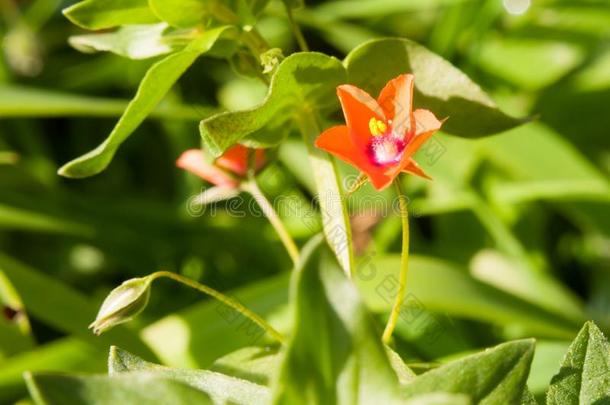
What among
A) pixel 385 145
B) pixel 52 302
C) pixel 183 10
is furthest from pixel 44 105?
pixel 385 145

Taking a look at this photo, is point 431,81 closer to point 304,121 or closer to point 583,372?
point 304,121

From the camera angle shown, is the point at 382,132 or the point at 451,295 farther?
the point at 451,295

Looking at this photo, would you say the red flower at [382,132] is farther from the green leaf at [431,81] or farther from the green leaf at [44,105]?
the green leaf at [44,105]

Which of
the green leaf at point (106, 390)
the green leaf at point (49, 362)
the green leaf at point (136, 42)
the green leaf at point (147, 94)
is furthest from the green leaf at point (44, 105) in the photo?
the green leaf at point (106, 390)

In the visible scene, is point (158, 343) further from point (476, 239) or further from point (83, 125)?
point (83, 125)

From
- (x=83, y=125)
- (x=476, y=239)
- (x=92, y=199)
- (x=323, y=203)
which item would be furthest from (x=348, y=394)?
(x=83, y=125)
